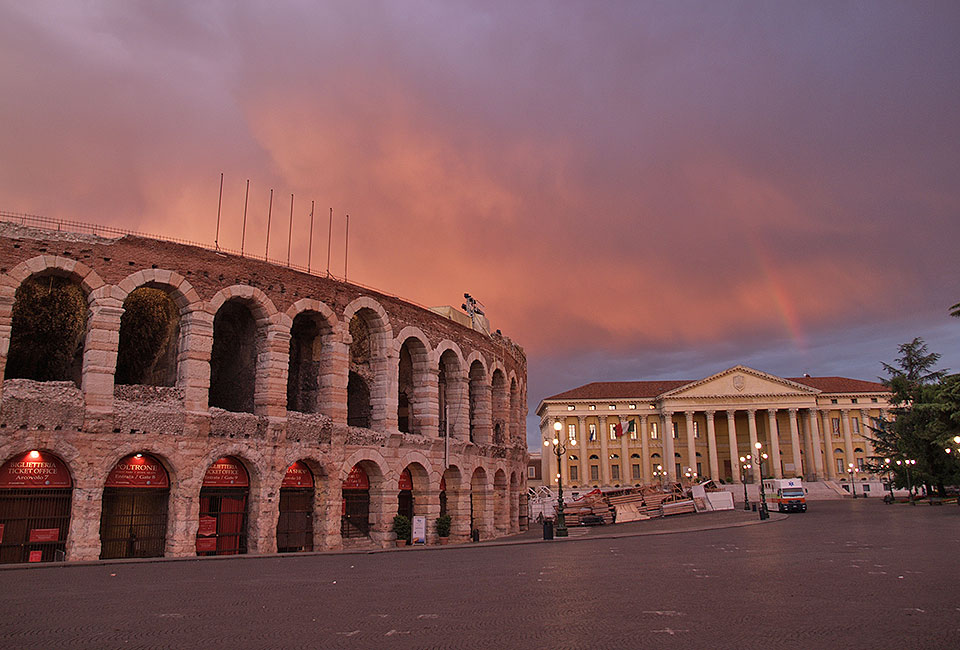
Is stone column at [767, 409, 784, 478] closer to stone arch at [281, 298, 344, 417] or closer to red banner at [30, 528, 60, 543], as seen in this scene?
stone arch at [281, 298, 344, 417]

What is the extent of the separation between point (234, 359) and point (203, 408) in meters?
5.16

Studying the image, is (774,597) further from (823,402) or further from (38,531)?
(823,402)

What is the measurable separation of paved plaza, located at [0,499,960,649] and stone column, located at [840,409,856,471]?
9556cm

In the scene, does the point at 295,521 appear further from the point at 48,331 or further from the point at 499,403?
the point at 499,403

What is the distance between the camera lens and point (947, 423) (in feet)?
143

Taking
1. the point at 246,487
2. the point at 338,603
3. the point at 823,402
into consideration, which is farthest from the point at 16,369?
the point at 823,402

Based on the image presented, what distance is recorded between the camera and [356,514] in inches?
1154

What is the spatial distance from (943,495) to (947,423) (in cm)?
1693

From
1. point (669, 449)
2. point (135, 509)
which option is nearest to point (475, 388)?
point (135, 509)

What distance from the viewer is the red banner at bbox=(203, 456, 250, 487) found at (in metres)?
24.2

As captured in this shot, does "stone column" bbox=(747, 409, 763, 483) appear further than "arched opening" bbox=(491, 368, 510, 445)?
Yes

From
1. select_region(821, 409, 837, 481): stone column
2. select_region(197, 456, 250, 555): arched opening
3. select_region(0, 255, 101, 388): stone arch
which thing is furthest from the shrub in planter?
select_region(821, 409, 837, 481): stone column

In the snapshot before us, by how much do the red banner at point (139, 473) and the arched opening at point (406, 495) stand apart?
10.8 metres

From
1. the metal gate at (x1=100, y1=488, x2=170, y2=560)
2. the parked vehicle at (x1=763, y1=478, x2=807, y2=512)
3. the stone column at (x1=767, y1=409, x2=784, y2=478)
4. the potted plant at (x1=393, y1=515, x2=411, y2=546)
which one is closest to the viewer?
the metal gate at (x1=100, y1=488, x2=170, y2=560)
